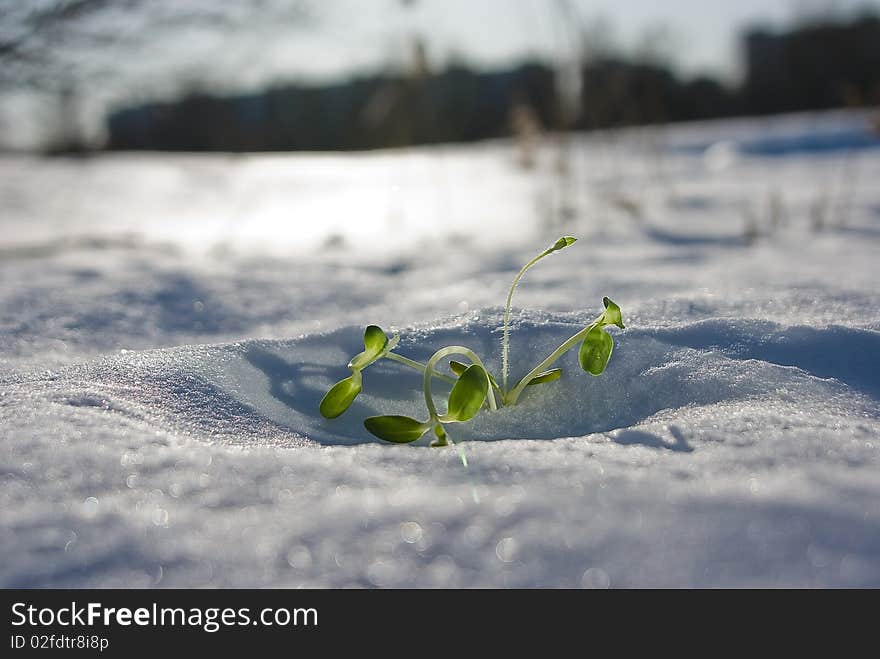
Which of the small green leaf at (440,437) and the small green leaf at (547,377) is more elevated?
the small green leaf at (547,377)

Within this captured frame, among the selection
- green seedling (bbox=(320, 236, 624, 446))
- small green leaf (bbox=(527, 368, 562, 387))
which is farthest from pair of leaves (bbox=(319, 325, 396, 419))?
small green leaf (bbox=(527, 368, 562, 387))

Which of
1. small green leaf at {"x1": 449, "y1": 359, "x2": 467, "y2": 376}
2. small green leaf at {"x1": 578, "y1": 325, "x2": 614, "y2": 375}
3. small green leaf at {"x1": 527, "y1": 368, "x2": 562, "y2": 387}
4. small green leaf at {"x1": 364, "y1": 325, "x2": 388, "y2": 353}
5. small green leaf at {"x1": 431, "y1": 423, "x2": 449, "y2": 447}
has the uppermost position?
small green leaf at {"x1": 364, "y1": 325, "x2": 388, "y2": 353}

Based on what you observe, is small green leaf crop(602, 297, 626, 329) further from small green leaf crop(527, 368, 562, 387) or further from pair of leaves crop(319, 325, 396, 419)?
pair of leaves crop(319, 325, 396, 419)

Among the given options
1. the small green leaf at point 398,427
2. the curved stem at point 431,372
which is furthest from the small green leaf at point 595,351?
the small green leaf at point 398,427

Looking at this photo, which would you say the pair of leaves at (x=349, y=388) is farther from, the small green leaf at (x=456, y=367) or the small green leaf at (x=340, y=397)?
the small green leaf at (x=456, y=367)

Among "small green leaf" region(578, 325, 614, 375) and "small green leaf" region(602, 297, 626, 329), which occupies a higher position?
"small green leaf" region(602, 297, 626, 329)

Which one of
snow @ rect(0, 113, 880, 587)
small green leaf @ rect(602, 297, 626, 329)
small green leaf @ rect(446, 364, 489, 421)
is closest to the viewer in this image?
snow @ rect(0, 113, 880, 587)
